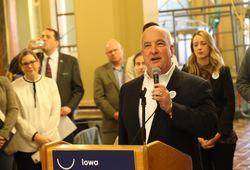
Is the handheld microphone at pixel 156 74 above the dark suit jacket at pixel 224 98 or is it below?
above

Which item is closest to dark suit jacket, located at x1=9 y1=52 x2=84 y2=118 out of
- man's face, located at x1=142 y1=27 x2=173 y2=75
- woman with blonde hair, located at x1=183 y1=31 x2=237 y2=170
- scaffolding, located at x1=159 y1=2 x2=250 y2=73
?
woman with blonde hair, located at x1=183 y1=31 x2=237 y2=170

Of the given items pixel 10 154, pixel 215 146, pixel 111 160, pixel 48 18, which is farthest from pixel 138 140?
pixel 48 18

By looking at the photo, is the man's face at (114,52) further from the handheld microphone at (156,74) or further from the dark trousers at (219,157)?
the handheld microphone at (156,74)

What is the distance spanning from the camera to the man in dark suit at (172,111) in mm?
2184

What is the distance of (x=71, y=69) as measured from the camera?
4703 mm

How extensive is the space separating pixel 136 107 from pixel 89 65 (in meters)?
3.58

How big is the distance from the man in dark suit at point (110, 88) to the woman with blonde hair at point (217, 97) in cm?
123

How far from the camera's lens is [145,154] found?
5.67ft

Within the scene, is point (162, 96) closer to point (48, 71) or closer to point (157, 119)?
point (157, 119)

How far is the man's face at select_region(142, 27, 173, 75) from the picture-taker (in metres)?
→ 2.24

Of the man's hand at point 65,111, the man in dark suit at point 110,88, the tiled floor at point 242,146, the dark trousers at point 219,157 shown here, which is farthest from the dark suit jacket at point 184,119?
the tiled floor at point 242,146

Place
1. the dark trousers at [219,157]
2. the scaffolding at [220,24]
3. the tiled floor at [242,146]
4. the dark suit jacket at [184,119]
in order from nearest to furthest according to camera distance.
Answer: the dark suit jacket at [184,119] < the dark trousers at [219,157] < the tiled floor at [242,146] < the scaffolding at [220,24]

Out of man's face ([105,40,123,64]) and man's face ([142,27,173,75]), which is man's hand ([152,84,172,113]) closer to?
man's face ([142,27,173,75])

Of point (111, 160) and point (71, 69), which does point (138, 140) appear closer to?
point (111, 160)
